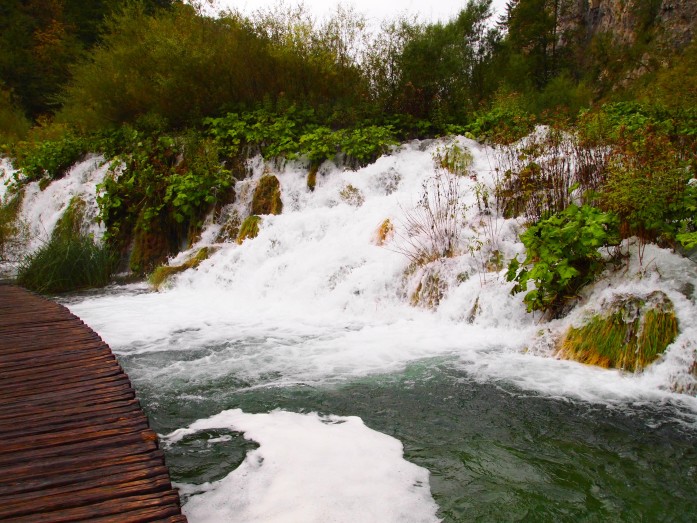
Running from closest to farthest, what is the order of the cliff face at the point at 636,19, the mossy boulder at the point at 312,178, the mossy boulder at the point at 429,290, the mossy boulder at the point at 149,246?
the mossy boulder at the point at 429,290 → the mossy boulder at the point at 149,246 → the mossy boulder at the point at 312,178 → the cliff face at the point at 636,19

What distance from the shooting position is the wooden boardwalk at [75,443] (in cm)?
210

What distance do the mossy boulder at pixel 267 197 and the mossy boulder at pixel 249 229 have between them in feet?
2.32

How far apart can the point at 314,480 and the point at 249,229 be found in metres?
6.68

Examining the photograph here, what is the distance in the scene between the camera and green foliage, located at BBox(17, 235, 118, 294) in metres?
8.58

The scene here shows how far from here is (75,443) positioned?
2.61m

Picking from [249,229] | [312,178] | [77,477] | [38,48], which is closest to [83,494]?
[77,477]

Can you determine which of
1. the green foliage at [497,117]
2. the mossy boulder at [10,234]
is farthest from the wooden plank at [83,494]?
the mossy boulder at [10,234]

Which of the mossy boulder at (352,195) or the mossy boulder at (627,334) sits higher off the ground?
the mossy boulder at (352,195)

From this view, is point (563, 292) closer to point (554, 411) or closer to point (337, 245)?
point (554, 411)

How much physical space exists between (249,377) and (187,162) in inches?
291

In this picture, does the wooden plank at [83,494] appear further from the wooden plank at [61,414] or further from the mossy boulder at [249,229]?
the mossy boulder at [249,229]

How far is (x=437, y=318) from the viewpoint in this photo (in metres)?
5.87

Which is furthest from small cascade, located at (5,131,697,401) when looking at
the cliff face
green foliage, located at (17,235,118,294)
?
the cliff face

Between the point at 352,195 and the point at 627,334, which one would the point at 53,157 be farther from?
the point at 627,334
